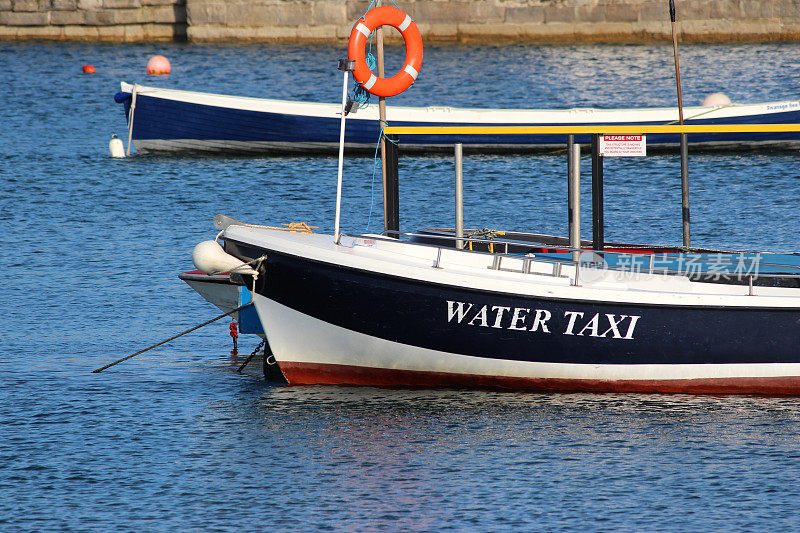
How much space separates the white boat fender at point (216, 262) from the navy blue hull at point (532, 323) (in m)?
0.33

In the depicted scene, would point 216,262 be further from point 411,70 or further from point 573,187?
point 573,187

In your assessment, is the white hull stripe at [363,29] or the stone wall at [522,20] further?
the stone wall at [522,20]

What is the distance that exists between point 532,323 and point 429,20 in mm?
43494

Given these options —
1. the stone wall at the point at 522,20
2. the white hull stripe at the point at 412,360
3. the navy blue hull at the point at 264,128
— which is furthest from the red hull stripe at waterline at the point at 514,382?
the stone wall at the point at 522,20

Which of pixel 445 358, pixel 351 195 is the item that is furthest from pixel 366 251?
pixel 351 195

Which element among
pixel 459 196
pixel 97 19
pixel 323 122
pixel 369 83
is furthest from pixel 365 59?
pixel 97 19

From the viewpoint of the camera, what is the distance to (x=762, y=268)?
461 inches

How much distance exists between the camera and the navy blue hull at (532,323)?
11250mm

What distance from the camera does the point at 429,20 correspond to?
53.3 metres

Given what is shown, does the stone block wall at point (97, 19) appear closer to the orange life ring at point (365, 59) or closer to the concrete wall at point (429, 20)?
the concrete wall at point (429, 20)

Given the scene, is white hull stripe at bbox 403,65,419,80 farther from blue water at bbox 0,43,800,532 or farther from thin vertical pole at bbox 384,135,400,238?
blue water at bbox 0,43,800,532

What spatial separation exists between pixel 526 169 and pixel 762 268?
17086 millimetres

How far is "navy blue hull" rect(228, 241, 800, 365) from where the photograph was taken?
11.2m

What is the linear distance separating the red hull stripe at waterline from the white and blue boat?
1757 centimetres
